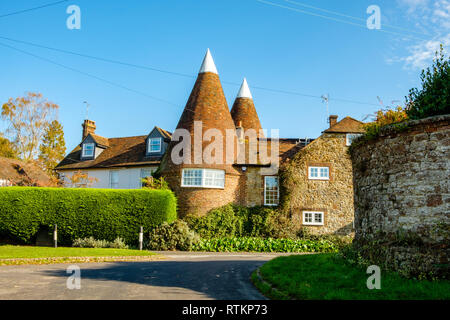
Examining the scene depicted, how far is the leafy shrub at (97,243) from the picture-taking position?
20484 mm

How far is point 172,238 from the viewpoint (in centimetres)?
2091

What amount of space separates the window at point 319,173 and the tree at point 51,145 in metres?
31.2

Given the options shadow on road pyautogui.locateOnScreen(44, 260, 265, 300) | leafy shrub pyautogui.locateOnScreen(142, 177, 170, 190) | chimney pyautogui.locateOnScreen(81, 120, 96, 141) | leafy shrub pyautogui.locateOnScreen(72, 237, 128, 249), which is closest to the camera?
shadow on road pyautogui.locateOnScreen(44, 260, 265, 300)

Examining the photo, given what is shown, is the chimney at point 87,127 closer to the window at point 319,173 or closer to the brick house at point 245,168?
the brick house at point 245,168

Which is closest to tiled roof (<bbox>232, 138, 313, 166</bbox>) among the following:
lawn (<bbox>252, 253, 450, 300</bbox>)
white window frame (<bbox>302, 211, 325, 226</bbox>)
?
white window frame (<bbox>302, 211, 325, 226</bbox>)

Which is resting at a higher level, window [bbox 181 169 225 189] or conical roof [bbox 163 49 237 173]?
conical roof [bbox 163 49 237 173]

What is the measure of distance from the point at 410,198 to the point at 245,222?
17.1 metres

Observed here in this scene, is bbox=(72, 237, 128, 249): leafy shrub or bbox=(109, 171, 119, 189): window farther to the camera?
bbox=(109, 171, 119, 189): window

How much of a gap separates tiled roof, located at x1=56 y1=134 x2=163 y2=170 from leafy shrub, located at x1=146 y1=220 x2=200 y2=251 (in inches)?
328

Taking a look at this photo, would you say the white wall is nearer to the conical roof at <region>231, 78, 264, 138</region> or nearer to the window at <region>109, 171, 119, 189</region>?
the window at <region>109, 171, 119, 189</region>

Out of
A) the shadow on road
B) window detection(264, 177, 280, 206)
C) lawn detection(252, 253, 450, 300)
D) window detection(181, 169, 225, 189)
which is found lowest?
the shadow on road

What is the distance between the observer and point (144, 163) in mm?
29125

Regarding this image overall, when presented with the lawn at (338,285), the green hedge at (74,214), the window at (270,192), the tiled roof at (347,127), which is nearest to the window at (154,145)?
the green hedge at (74,214)

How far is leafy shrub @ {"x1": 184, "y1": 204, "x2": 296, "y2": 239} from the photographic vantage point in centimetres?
2397
